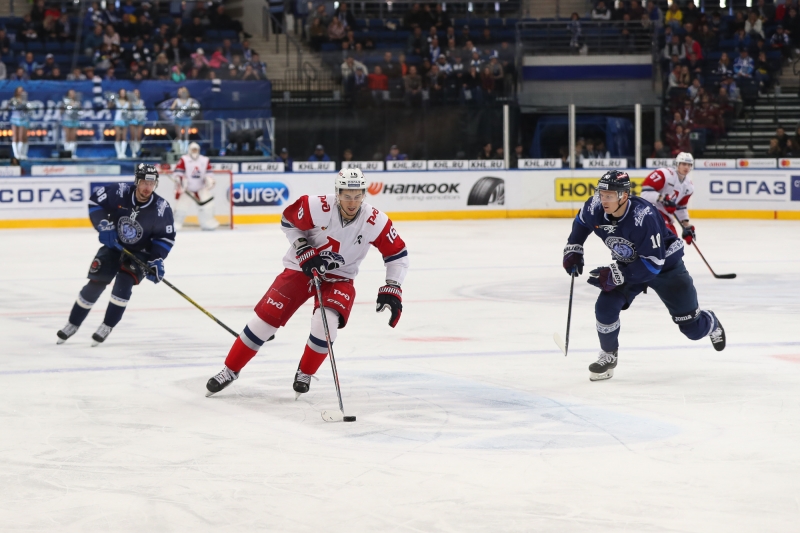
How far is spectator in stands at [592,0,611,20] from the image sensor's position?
22328 mm

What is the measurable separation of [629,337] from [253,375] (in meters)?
2.61

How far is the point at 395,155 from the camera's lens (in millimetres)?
19109

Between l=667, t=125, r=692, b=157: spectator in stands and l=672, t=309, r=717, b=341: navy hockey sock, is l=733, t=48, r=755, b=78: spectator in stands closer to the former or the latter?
l=667, t=125, r=692, b=157: spectator in stands

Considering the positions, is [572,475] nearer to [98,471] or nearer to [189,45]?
[98,471]

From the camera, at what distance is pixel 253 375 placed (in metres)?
6.00

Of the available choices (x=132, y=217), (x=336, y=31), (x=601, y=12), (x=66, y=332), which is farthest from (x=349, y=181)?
(x=601, y=12)

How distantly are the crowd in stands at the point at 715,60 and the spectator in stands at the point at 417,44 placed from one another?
15.3 feet

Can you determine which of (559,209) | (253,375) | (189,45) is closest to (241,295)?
(253,375)

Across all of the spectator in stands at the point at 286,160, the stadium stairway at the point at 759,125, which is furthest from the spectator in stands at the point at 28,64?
the stadium stairway at the point at 759,125

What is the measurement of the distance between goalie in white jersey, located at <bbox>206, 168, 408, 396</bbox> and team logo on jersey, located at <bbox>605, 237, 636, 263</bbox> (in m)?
1.17

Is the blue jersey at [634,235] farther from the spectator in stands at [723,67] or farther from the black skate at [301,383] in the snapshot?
the spectator in stands at [723,67]

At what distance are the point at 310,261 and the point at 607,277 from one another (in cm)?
160

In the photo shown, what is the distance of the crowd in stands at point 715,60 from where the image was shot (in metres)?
19.7

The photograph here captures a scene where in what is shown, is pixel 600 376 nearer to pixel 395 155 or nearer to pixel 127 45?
pixel 395 155
